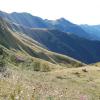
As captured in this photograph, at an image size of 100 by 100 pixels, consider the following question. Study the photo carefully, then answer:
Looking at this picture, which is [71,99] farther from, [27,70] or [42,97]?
[27,70]

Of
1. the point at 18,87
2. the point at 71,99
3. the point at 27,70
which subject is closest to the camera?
the point at 18,87

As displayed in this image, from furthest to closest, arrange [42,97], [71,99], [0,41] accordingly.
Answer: [0,41], [71,99], [42,97]

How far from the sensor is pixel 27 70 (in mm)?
14820

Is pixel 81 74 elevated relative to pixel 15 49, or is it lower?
elevated

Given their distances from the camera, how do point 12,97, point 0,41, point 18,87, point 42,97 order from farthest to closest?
point 0,41, point 42,97, point 18,87, point 12,97

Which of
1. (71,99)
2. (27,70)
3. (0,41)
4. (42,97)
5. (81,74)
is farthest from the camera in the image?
(0,41)

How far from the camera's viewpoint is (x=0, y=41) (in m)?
182

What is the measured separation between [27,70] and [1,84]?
20.0 ft

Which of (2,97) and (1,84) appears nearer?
(2,97)

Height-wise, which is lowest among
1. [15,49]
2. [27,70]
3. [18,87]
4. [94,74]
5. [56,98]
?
[15,49]

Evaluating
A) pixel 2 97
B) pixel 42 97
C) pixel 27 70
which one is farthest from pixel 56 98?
pixel 27 70

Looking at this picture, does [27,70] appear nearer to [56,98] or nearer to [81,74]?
[56,98]

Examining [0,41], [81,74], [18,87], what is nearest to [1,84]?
[18,87]

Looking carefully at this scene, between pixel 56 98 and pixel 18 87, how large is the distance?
4.41ft
